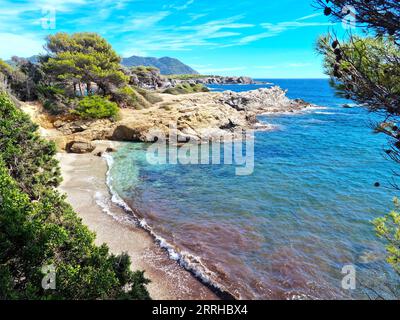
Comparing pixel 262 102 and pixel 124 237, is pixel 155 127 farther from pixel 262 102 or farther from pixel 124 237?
pixel 262 102

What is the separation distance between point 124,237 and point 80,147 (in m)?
16.4

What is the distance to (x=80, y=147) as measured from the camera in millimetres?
27047

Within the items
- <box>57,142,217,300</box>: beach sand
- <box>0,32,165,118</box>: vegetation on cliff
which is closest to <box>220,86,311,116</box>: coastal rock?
<box>0,32,165,118</box>: vegetation on cliff

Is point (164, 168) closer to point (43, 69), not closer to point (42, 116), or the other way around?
point (42, 116)

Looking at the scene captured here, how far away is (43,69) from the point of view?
36469 mm

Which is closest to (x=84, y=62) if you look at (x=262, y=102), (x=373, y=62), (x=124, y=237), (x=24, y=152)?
(x=24, y=152)

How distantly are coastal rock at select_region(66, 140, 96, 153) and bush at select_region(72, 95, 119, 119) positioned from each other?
18.5 ft

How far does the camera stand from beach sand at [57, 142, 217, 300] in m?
10.3

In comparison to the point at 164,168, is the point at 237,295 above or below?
below

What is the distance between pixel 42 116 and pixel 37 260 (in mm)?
29044

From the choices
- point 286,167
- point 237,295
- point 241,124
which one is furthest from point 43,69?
point 237,295

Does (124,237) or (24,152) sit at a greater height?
(24,152)

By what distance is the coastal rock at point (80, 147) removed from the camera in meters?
26.9

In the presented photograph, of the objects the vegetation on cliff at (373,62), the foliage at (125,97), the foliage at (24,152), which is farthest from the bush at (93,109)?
the vegetation on cliff at (373,62)
